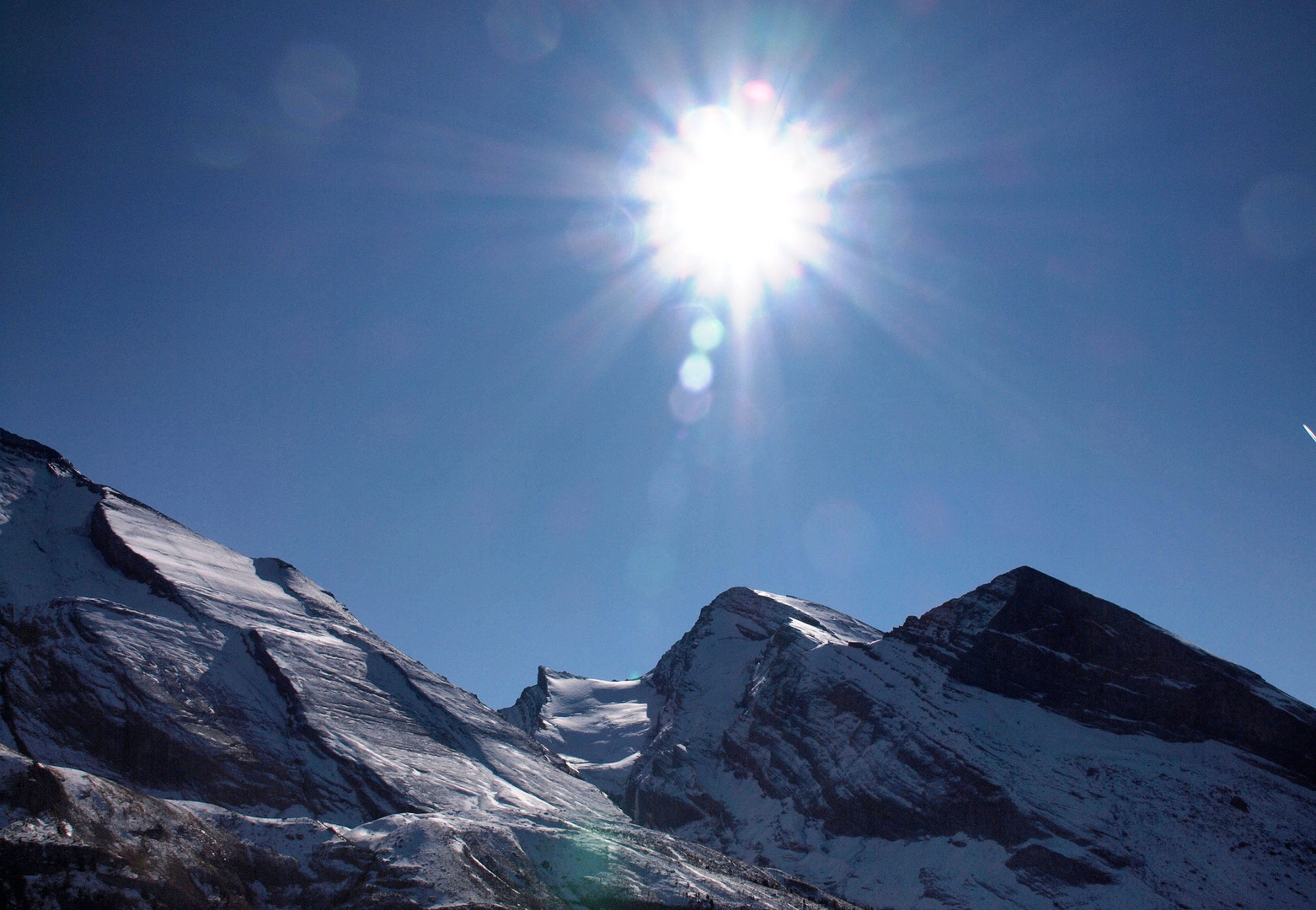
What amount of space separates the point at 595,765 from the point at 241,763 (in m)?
72.8

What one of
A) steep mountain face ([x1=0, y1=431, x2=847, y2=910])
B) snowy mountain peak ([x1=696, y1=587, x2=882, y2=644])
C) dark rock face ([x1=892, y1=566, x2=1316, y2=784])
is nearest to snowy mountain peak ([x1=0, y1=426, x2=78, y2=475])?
steep mountain face ([x1=0, y1=431, x2=847, y2=910])

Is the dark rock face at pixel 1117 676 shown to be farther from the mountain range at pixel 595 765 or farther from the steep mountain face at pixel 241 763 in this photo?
the steep mountain face at pixel 241 763

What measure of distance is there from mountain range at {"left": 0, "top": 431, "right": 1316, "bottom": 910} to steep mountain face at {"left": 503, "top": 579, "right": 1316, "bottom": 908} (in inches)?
10.2

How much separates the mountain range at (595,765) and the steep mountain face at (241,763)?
179 millimetres

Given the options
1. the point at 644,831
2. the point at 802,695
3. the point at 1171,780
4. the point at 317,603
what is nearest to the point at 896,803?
the point at 802,695

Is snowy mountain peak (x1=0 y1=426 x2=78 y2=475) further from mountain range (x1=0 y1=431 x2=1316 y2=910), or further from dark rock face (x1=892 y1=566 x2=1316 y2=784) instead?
dark rock face (x1=892 y1=566 x2=1316 y2=784)

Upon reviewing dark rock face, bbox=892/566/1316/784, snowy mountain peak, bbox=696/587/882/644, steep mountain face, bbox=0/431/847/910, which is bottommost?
steep mountain face, bbox=0/431/847/910

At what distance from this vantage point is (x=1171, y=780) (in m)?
68.6

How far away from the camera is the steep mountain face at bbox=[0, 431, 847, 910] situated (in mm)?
29125

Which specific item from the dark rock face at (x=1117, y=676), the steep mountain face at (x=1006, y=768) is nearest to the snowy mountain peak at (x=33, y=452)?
the steep mountain face at (x=1006, y=768)

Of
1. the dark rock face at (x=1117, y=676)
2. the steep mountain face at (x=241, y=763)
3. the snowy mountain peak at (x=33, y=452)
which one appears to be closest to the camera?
the steep mountain face at (x=241, y=763)

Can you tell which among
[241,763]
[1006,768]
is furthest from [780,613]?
[241,763]

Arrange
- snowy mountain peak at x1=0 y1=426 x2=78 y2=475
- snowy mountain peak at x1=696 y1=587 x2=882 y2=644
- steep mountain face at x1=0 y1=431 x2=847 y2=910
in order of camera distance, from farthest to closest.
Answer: snowy mountain peak at x1=696 y1=587 x2=882 y2=644, snowy mountain peak at x1=0 y1=426 x2=78 y2=475, steep mountain face at x1=0 y1=431 x2=847 y2=910

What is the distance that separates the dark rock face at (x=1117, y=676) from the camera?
71875mm
